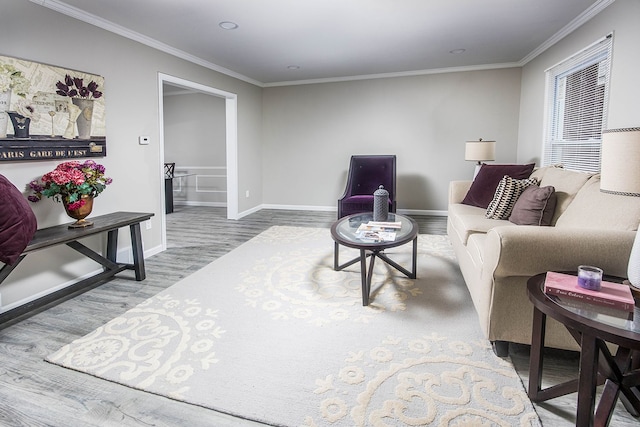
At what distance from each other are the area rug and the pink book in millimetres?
560

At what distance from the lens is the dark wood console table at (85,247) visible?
2.33 meters

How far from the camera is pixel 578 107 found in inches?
145

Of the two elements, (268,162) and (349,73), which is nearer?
(349,73)

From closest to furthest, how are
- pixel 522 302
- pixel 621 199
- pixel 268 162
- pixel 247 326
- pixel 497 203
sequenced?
pixel 522 302, pixel 621 199, pixel 247 326, pixel 497 203, pixel 268 162

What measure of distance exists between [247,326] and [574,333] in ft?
5.73

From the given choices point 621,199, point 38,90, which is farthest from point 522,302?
point 38,90

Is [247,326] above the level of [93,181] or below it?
below

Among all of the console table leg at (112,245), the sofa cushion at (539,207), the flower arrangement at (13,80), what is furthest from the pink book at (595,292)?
the flower arrangement at (13,80)

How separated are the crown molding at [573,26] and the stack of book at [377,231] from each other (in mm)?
2521

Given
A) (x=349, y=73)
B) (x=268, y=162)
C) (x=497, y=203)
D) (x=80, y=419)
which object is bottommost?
(x=80, y=419)

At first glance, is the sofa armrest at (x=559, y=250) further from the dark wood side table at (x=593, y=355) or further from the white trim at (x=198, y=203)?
the white trim at (x=198, y=203)

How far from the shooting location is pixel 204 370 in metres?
1.84

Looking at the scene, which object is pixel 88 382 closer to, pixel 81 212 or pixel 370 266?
pixel 81 212

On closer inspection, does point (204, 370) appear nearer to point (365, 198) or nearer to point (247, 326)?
point (247, 326)
